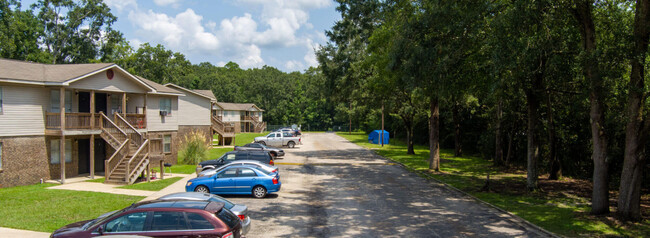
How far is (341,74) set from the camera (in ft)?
116

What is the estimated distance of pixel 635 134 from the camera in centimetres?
1223

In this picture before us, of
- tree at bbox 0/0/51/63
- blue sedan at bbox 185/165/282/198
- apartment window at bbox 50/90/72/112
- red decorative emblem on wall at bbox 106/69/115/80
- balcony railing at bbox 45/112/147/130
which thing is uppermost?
tree at bbox 0/0/51/63

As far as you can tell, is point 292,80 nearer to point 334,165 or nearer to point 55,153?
point 334,165

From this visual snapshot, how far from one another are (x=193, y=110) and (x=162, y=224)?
26.7 metres

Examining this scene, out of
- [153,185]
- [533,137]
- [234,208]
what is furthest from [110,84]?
[533,137]

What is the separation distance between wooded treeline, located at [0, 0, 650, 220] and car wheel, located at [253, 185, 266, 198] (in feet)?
27.9

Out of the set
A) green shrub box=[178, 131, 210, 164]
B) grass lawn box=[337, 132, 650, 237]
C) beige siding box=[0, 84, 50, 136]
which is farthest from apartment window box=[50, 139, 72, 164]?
grass lawn box=[337, 132, 650, 237]

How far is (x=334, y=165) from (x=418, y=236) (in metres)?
16.6

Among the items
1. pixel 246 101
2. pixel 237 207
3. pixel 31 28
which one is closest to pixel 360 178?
pixel 237 207

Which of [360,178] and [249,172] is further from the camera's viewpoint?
[360,178]

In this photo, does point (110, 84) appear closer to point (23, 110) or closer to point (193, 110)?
point (23, 110)

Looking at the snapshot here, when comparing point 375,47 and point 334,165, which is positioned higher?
point 375,47

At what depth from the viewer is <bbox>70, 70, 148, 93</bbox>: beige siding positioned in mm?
20469

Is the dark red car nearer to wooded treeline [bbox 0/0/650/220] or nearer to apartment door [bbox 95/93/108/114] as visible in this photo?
wooded treeline [bbox 0/0/650/220]
